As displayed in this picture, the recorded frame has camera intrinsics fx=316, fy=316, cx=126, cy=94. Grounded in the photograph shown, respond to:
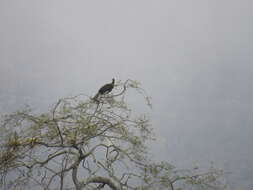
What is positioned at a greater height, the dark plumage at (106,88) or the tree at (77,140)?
the dark plumage at (106,88)

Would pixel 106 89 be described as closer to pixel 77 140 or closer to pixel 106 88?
pixel 106 88

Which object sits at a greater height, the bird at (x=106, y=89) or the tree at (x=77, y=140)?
the bird at (x=106, y=89)

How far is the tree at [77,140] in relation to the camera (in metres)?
5.27

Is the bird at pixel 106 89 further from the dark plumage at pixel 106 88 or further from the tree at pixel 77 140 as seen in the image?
the tree at pixel 77 140

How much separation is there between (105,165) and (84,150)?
564mm

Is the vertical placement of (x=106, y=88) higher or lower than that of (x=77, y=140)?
higher

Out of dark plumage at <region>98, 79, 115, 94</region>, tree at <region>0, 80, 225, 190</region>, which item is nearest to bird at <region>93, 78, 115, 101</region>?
dark plumage at <region>98, 79, 115, 94</region>

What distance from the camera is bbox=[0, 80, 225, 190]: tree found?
5.27 metres

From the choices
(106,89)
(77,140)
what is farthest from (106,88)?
(77,140)

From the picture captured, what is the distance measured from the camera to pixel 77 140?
5.48m

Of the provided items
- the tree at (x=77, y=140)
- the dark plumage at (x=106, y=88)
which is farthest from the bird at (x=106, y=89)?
the tree at (x=77, y=140)

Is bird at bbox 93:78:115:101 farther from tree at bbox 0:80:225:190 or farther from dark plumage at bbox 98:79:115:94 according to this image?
tree at bbox 0:80:225:190

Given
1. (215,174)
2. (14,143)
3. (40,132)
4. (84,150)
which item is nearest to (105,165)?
(84,150)

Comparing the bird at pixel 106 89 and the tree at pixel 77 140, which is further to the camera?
the bird at pixel 106 89
